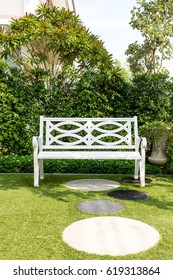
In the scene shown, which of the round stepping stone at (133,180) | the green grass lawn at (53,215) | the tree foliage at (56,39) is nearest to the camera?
the green grass lawn at (53,215)

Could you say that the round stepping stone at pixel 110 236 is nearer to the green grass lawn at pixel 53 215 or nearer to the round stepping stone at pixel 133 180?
the green grass lawn at pixel 53 215

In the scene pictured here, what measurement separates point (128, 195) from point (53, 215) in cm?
127

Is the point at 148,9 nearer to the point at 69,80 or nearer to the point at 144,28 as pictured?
the point at 144,28

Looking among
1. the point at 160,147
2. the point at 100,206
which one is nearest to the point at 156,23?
the point at 160,147

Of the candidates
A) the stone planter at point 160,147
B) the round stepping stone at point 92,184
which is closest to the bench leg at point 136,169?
the round stepping stone at point 92,184

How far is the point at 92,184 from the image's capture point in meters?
4.84

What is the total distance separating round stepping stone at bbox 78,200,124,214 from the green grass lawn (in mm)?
93

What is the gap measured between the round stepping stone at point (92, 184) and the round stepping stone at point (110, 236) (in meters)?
1.31

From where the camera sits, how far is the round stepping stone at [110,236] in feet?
8.35

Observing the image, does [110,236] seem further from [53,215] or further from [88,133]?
[88,133]

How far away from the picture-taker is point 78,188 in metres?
4.56

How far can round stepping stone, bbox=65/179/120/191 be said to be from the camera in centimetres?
457

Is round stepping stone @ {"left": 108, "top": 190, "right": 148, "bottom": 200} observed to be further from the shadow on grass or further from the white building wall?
the white building wall
